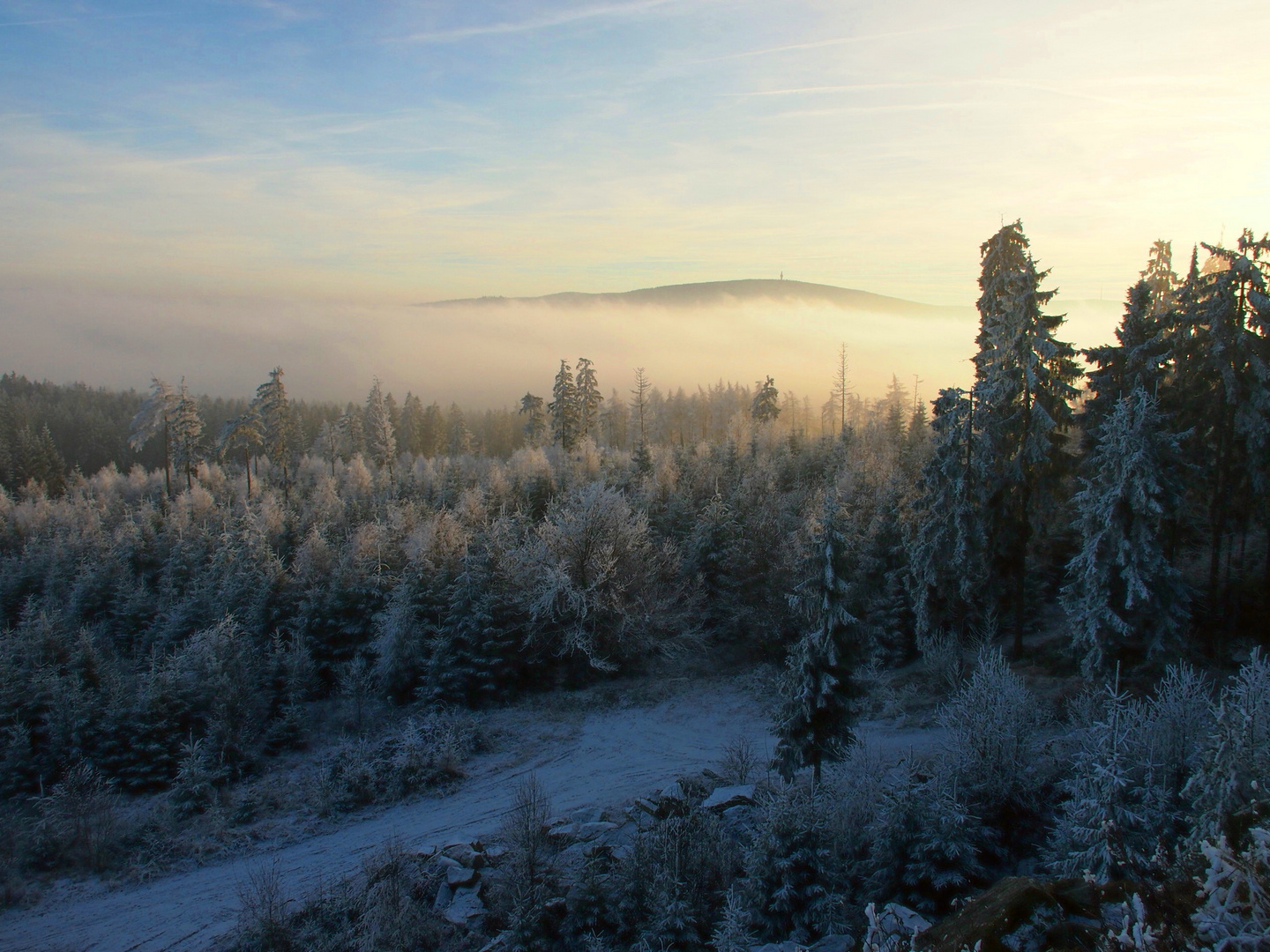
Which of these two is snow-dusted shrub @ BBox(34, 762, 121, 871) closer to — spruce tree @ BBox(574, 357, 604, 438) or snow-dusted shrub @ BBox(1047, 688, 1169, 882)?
snow-dusted shrub @ BBox(1047, 688, 1169, 882)

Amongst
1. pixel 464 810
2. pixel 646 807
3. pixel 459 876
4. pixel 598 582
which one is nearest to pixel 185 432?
pixel 598 582

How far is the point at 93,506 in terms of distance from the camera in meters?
58.9

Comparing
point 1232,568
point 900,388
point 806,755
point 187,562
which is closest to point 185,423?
point 187,562

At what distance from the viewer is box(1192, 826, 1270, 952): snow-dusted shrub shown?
5602 mm

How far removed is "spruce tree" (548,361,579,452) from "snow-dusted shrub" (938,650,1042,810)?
5480 cm

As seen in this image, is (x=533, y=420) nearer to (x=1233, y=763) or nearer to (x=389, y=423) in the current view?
(x=389, y=423)

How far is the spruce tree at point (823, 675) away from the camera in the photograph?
61.9 ft

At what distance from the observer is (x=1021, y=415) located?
86.1ft

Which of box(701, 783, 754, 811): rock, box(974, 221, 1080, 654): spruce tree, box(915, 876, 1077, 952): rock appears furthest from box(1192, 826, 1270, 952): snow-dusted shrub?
box(974, 221, 1080, 654): spruce tree

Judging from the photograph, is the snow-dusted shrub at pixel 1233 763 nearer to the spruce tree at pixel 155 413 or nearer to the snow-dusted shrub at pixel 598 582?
the snow-dusted shrub at pixel 598 582

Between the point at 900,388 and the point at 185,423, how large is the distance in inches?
3562

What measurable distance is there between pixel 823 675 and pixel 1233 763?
29.8 ft

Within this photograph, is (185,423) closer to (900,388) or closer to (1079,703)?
(1079,703)

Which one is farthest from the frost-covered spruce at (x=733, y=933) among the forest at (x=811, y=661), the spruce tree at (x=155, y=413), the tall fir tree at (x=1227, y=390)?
the spruce tree at (x=155, y=413)
